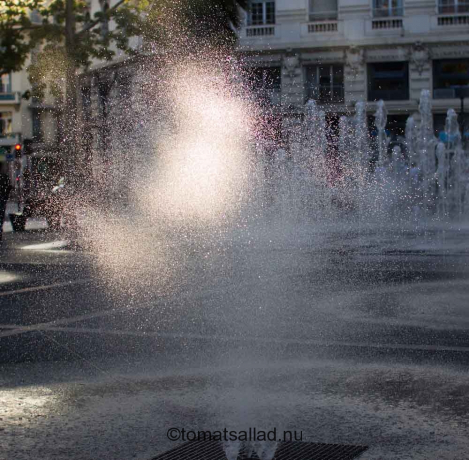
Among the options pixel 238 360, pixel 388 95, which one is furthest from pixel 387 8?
pixel 238 360

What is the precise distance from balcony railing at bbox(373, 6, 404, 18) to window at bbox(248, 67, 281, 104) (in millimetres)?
4640

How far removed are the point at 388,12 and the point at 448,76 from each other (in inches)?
140

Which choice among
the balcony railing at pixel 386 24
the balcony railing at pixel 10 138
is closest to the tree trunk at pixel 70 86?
the balcony railing at pixel 386 24

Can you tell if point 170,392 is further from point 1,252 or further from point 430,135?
point 430,135

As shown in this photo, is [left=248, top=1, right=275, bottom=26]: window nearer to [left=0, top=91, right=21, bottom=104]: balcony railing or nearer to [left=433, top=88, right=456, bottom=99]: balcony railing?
[left=433, top=88, right=456, bottom=99]: balcony railing

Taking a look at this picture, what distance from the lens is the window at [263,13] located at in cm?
4253

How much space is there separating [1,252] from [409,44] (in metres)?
26.7

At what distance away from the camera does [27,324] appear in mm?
7863

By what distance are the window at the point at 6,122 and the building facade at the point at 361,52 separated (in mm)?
28821

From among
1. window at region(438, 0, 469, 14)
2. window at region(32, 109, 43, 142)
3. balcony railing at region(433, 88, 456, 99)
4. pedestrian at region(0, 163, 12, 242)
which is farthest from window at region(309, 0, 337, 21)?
window at region(32, 109, 43, 142)

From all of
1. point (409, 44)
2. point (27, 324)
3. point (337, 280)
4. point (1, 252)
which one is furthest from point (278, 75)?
point (27, 324)

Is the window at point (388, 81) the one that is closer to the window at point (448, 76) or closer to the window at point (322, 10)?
the window at point (448, 76)

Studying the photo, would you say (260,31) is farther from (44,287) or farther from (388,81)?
(44,287)

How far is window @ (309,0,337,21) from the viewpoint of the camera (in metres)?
41.4
